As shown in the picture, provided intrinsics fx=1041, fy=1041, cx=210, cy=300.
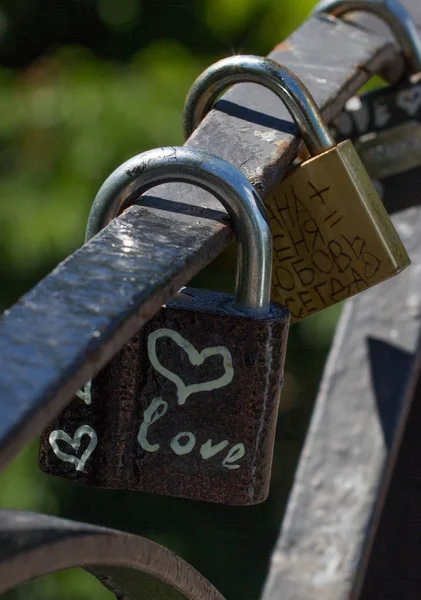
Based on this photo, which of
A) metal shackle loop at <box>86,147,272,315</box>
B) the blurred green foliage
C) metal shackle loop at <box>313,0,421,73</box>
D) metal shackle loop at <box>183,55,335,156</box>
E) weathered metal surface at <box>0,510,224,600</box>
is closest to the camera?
weathered metal surface at <box>0,510,224,600</box>

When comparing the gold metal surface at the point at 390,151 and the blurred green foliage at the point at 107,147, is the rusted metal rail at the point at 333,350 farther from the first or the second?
the blurred green foliage at the point at 107,147

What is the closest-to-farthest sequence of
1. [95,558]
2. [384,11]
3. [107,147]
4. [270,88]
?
[95,558], [270,88], [384,11], [107,147]

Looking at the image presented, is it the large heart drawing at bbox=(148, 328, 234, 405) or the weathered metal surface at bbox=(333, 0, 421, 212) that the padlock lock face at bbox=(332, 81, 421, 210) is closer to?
the weathered metal surface at bbox=(333, 0, 421, 212)

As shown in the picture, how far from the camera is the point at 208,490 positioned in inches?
24.4

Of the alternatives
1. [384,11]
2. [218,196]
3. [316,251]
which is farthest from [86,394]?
[384,11]

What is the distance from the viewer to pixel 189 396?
0.59m

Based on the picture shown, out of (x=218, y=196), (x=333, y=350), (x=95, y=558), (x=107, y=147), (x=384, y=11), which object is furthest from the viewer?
(x=107, y=147)

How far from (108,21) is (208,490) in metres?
2.62

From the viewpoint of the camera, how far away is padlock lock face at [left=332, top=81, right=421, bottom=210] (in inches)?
45.2

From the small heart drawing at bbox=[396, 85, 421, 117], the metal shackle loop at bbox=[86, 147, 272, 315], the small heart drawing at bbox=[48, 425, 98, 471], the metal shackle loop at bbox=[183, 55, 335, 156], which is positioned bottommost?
the small heart drawing at bbox=[48, 425, 98, 471]

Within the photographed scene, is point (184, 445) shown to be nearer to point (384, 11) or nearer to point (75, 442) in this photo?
point (75, 442)

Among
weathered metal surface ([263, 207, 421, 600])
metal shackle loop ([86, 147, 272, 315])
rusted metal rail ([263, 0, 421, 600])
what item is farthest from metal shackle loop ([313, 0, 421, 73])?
metal shackle loop ([86, 147, 272, 315])

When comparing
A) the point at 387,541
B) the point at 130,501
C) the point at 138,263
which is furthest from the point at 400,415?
the point at 130,501

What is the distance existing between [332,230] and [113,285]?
1.19ft
